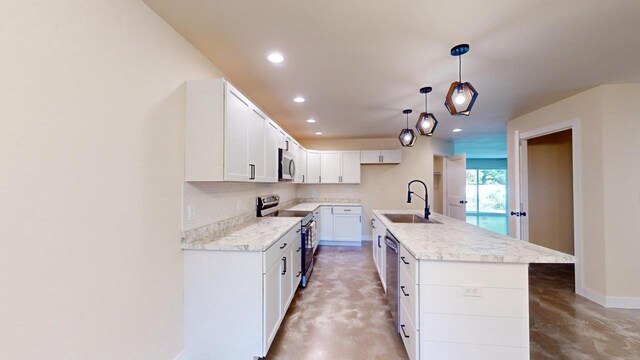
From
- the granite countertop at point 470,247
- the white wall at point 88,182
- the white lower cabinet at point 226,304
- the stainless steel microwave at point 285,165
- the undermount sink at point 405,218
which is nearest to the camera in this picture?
the white wall at point 88,182

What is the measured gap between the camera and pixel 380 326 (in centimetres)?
230

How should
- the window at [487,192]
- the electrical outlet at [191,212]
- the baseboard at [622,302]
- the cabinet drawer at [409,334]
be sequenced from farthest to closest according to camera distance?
the window at [487,192], the baseboard at [622,302], the electrical outlet at [191,212], the cabinet drawer at [409,334]

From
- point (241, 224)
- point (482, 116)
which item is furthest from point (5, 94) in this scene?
point (482, 116)

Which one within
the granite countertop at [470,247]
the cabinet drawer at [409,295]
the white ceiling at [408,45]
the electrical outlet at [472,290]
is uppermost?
the white ceiling at [408,45]

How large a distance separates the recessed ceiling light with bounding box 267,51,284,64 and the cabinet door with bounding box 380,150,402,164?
12.3 ft

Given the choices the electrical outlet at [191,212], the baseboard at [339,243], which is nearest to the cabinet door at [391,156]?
the baseboard at [339,243]

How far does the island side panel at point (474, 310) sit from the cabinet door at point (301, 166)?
10.4 ft

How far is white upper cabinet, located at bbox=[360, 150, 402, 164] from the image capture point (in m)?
5.43

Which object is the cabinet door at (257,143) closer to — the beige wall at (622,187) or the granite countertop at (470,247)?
the granite countertop at (470,247)

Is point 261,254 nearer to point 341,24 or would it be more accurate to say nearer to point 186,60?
point 186,60

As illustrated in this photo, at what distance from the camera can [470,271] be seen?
1544 millimetres

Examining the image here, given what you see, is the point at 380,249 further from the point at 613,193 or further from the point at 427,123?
the point at 613,193

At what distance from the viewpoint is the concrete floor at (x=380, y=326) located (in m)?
1.96

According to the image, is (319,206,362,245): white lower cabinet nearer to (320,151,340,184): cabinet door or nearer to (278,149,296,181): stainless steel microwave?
(320,151,340,184): cabinet door
